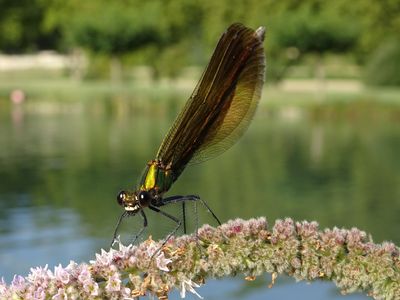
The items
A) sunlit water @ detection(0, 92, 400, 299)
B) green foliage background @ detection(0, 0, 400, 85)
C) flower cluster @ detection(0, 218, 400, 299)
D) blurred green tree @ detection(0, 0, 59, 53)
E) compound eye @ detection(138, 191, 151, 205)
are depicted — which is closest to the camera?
flower cluster @ detection(0, 218, 400, 299)

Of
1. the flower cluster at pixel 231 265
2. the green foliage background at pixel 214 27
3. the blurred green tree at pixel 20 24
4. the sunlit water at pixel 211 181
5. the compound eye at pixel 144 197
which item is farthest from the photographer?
the blurred green tree at pixel 20 24

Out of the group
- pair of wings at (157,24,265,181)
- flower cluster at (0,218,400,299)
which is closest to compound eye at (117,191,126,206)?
pair of wings at (157,24,265,181)

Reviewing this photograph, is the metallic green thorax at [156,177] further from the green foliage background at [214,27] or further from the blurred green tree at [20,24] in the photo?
the blurred green tree at [20,24]

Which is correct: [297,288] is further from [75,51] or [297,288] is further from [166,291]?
[75,51]

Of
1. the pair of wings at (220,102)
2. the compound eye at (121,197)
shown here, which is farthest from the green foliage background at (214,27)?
the compound eye at (121,197)

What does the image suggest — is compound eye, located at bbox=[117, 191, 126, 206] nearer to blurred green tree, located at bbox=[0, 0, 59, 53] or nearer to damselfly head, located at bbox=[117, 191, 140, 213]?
damselfly head, located at bbox=[117, 191, 140, 213]

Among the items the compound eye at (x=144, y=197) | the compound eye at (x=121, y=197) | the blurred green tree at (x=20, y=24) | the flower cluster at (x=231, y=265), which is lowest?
the flower cluster at (x=231, y=265)

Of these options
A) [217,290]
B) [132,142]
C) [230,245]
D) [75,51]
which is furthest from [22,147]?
[75,51]
